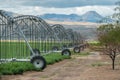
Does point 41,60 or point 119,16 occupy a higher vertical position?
point 119,16

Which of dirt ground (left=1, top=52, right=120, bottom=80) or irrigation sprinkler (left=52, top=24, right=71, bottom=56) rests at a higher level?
irrigation sprinkler (left=52, top=24, right=71, bottom=56)

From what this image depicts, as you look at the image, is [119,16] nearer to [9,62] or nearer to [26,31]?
[9,62]

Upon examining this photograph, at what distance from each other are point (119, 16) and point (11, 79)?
6.27 m

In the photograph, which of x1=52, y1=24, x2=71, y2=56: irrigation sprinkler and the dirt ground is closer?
the dirt ground

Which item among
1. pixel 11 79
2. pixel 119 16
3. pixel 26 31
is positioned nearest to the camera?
pixel 119 16

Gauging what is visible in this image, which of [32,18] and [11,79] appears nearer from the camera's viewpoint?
[11,79]

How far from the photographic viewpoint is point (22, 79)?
70.3 feet

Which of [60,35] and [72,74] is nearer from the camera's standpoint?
[72,74]

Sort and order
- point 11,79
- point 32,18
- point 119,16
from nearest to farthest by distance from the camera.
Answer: point 119,16
point 11,79
point 32,18

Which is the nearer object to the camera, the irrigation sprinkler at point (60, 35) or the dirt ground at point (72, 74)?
the dirt ground at point (72, 74)

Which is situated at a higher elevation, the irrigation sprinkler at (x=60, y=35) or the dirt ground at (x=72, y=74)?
the irrigation sprinkler at (x=60, y=35)

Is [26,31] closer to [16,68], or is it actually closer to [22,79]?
[16,68]

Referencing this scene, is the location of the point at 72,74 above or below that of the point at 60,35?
below

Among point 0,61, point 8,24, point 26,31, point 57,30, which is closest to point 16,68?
point 0,61
